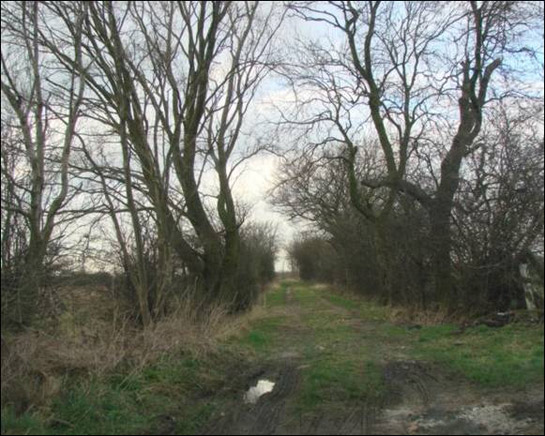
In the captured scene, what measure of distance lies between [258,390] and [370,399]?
206cm

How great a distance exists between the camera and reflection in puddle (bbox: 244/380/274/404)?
31.4 feet

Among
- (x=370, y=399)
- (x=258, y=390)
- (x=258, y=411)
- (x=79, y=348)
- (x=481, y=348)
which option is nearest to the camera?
(x=258, y=411)

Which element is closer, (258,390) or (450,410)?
(450,410)

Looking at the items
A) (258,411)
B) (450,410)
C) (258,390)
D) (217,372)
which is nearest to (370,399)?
(450,410)

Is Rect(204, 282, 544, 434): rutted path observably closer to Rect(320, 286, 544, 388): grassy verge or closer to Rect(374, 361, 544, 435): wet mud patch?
Rect(374, 361, 544, 435): wet mud patch

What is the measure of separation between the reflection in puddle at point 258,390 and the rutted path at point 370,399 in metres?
0.13

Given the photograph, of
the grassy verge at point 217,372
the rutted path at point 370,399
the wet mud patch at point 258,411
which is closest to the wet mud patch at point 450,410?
the rutted path at point 370,399

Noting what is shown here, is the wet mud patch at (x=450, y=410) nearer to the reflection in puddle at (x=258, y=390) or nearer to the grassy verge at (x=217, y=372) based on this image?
the grassy verge at (x=217, y=372)

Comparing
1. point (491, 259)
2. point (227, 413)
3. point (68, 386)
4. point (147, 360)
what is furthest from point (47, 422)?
point (491, 259)

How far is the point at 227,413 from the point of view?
8570mm

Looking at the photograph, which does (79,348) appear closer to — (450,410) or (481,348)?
(450,410)

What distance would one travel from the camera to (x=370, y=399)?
9195 mm

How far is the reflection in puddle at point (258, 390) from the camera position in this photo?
9586 mm

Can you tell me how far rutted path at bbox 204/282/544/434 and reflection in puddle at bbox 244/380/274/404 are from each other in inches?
5.0
